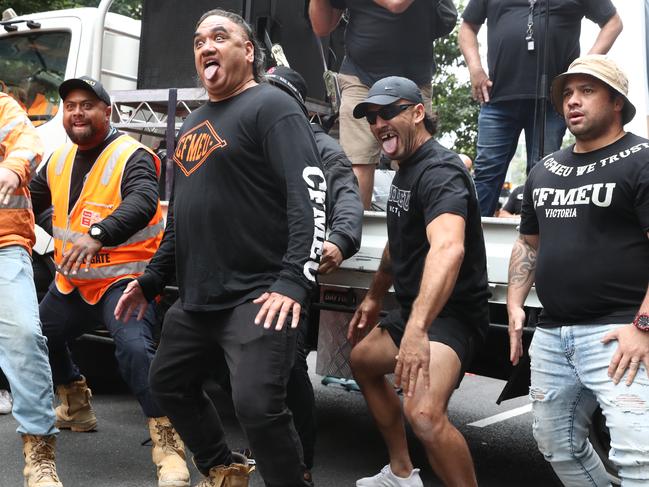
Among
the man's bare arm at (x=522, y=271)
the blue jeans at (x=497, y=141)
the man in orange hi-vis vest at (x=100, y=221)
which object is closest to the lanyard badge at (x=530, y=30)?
the blue jeans at (x=497, y=141)

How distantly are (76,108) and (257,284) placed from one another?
1.78m

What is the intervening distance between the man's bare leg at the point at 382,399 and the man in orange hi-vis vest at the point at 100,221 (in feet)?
2.96

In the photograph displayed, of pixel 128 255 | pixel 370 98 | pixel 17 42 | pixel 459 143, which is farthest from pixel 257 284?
pixel 459 143

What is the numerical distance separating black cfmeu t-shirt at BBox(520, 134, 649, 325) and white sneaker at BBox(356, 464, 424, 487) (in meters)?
1.20

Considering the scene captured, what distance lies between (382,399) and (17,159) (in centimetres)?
183

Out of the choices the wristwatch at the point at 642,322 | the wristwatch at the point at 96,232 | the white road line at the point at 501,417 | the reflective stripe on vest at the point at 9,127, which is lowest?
the white road line at the point at 501,417

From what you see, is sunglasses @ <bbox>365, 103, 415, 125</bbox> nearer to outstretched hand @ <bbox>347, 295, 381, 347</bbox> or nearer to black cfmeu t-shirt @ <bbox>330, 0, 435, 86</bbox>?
outstretched hand @ <bbox>347, 295, 381, 347</bbox>

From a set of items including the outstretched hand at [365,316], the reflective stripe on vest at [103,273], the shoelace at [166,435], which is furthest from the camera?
the reflective stripe on vest at [103,273]

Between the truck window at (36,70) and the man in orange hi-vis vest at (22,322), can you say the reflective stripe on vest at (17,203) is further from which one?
the truck window at (36,70)

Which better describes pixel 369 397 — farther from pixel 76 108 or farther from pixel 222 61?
pixel 76 108

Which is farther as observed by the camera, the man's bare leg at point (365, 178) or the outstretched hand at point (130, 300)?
the man's bare leg at point (365, 178)

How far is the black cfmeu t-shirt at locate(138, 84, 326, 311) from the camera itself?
10.6ft

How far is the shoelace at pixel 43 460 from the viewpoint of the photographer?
3.85 meters

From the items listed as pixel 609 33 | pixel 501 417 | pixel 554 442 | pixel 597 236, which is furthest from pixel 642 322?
pixel 501 417
